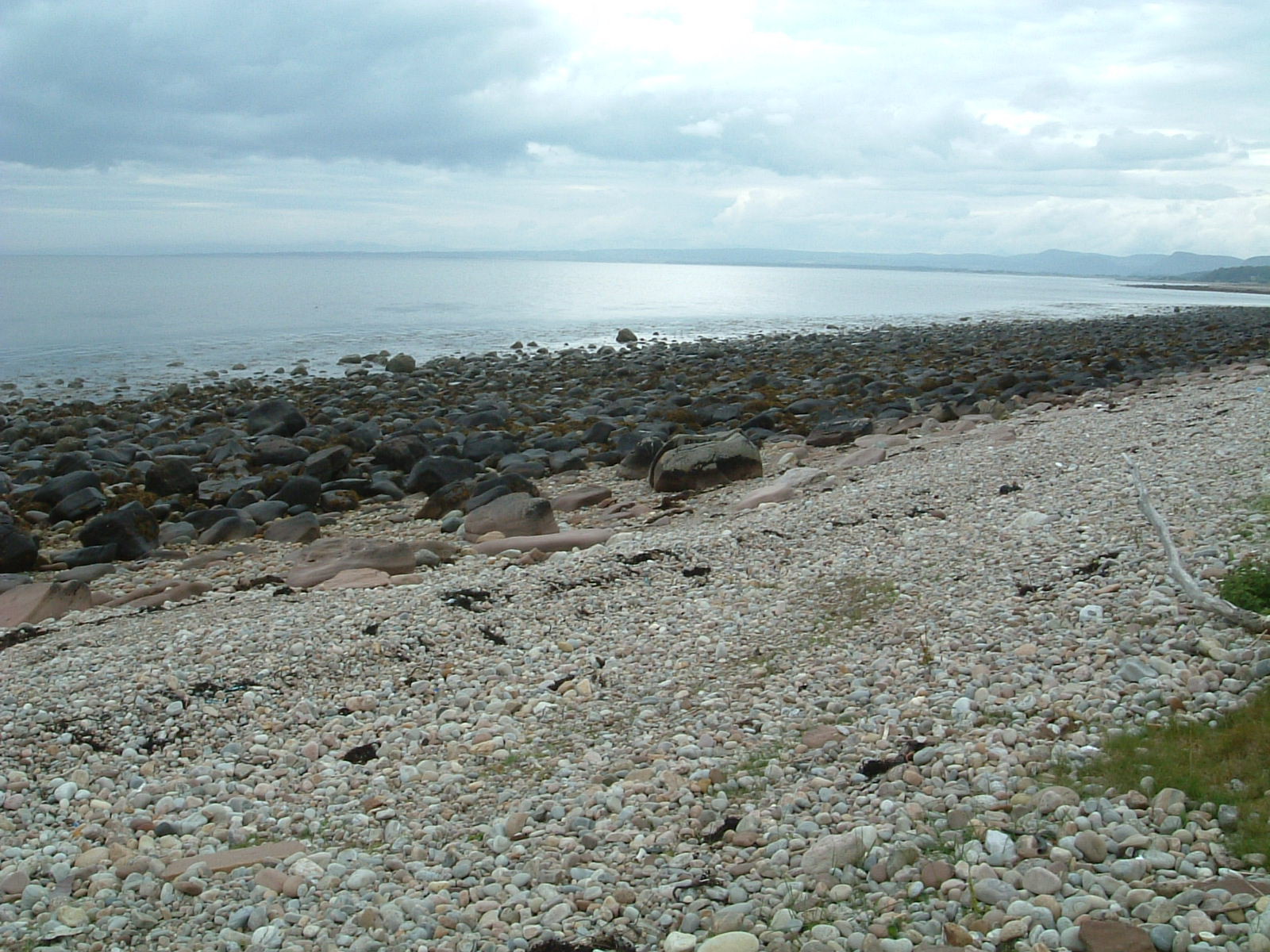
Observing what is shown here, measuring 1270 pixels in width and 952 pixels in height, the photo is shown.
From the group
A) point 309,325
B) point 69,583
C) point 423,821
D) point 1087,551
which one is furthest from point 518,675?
point 309,325

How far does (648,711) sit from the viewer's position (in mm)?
5637

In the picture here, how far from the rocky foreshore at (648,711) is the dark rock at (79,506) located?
0.75m

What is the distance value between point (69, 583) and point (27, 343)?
39515 millimetres

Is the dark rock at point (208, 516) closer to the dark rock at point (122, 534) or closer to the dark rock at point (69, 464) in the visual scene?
the dark rock at point (122, 534)

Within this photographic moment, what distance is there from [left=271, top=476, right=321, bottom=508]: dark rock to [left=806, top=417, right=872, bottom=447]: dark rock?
Answer: 24.8ft

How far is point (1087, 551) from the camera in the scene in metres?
6.98

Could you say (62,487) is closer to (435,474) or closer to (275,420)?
(435,474)

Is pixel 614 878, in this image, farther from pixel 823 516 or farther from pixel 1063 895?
pixel 823 516

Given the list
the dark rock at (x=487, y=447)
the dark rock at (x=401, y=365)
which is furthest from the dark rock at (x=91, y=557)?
the dark rock at (x=401, y=365)

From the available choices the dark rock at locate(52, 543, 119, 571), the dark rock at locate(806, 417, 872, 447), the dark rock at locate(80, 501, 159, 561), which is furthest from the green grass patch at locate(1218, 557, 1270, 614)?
the dark rock at locate(52, 543, 119, 571)

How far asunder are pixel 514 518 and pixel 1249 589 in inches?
285

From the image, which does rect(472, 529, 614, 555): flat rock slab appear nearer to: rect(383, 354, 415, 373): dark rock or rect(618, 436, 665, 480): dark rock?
rect(618, 436, 665, 480): dark rock

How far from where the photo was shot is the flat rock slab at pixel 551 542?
9.70 metres

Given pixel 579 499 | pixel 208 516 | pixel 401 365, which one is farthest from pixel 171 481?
pixel 401 365
